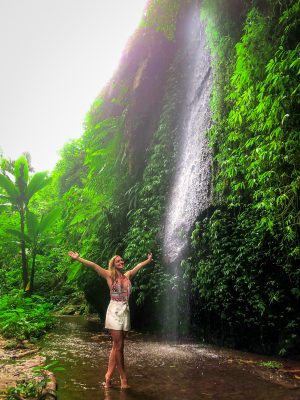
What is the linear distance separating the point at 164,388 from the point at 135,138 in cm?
949

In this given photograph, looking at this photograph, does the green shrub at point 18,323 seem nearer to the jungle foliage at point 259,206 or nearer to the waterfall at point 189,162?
the waterfall at point 189,162

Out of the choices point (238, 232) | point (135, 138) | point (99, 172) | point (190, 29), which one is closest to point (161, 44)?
point (190, 29)

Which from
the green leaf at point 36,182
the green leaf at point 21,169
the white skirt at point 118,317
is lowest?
the white skirt at point 118,317

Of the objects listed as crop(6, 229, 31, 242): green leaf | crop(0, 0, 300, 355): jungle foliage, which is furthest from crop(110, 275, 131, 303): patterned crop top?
crop(6, 229, 31, 242): green leaf

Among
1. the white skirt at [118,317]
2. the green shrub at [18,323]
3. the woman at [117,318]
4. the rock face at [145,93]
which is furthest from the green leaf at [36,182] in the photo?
the white skirt at [118,317]

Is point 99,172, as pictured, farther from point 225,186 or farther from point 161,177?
point 225,186

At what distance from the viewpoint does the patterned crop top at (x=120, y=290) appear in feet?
13.4

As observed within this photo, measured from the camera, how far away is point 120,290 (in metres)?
4.09

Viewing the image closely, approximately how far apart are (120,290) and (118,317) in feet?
1.00

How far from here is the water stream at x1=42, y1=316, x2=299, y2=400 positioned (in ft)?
12.3

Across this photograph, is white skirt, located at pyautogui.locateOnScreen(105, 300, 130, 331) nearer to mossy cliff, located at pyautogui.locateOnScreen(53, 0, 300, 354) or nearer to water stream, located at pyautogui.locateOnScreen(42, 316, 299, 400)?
water stream, located at pyautogui.locateOnScreen(42, 316, 299, 400)

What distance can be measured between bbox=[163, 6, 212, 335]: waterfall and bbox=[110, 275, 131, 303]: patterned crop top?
4.18 m

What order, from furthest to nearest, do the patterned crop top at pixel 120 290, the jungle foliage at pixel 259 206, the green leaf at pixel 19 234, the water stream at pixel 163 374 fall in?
the green leaf at pixel 19 234 → the jungle foliage at pixel 259 206 → the patterned crop top at pixel 120 290 → the water stream at pixel 163 374

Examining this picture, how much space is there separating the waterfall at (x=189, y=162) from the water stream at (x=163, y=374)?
6.36 feet
